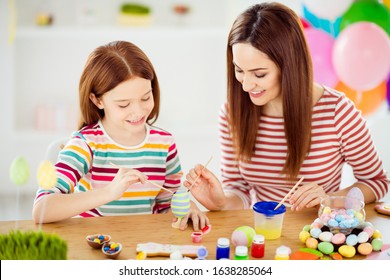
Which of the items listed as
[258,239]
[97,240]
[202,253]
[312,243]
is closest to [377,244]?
[312,243]

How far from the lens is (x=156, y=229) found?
1.47 m

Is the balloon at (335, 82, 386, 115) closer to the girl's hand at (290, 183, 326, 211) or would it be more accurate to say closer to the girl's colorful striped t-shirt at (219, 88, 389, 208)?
the girl's colorful striped t-shirt at (219, 88, 389, 208)

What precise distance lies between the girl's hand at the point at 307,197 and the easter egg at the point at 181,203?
10.5 inches

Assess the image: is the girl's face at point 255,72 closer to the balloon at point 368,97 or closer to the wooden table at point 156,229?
the wooden table at point 156,229

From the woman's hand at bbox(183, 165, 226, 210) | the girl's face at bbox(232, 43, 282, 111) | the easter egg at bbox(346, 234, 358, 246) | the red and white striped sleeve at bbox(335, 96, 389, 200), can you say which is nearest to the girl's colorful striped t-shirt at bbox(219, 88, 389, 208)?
the red and white striped sleeve at bbox(335, 96, 389, 200)

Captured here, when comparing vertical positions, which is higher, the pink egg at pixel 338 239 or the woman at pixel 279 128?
the woman at pixel 279 128

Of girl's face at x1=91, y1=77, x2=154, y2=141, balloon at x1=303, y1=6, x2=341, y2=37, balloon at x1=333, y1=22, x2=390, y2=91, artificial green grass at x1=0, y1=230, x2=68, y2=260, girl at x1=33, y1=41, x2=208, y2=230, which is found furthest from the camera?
balloon at x1=303, y1=6, x2=341, y2=37

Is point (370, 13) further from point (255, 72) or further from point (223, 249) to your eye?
point (223, 249)

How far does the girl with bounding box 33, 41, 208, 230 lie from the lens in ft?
4.87

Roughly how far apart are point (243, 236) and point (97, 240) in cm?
32

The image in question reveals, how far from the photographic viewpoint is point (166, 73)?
152 inches

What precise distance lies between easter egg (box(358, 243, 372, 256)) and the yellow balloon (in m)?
1.50

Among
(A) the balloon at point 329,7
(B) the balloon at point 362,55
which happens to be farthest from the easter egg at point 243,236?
(A) the balloon at point 329,7

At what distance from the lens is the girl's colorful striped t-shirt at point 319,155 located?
1773 millimetres
